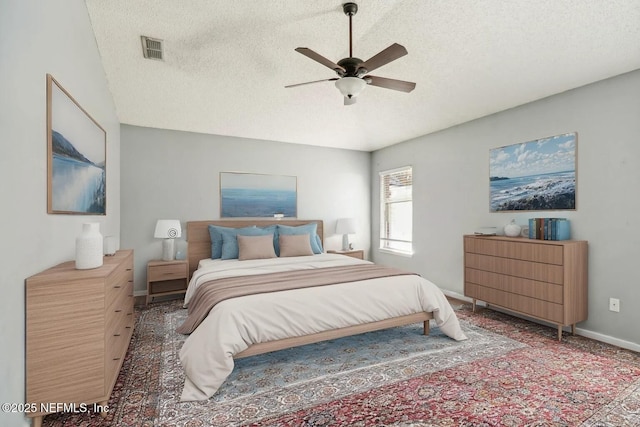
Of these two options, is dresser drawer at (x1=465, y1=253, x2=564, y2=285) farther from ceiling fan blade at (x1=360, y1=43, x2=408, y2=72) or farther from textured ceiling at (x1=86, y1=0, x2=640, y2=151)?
ceiling fan blade at (x1=360, y1=43, x2=408, y2=72)

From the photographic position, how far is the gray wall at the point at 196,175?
14.6 feet

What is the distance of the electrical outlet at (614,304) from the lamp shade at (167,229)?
16.3ft

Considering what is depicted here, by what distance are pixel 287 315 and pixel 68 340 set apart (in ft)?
4.29

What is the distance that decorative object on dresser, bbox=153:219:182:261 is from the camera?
14.2ft

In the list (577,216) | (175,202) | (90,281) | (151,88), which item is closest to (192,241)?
(175,202)

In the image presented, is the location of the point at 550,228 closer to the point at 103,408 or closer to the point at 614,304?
the point at 614,304

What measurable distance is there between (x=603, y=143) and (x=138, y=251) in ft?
18.4

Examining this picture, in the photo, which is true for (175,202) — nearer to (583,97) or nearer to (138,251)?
(138,251)

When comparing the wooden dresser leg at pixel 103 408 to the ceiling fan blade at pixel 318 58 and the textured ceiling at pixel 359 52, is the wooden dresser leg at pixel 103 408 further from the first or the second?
the textured ceiling at pixel 359 52

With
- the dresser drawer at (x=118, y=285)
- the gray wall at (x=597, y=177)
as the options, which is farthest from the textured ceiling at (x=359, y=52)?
the dresser drawer at (x=118, y=285)

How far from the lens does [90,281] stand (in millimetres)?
1749

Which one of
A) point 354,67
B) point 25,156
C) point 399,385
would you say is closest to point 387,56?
point 354,67

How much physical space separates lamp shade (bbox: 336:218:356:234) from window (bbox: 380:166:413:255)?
70 cm

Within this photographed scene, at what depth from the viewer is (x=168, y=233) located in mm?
4348
